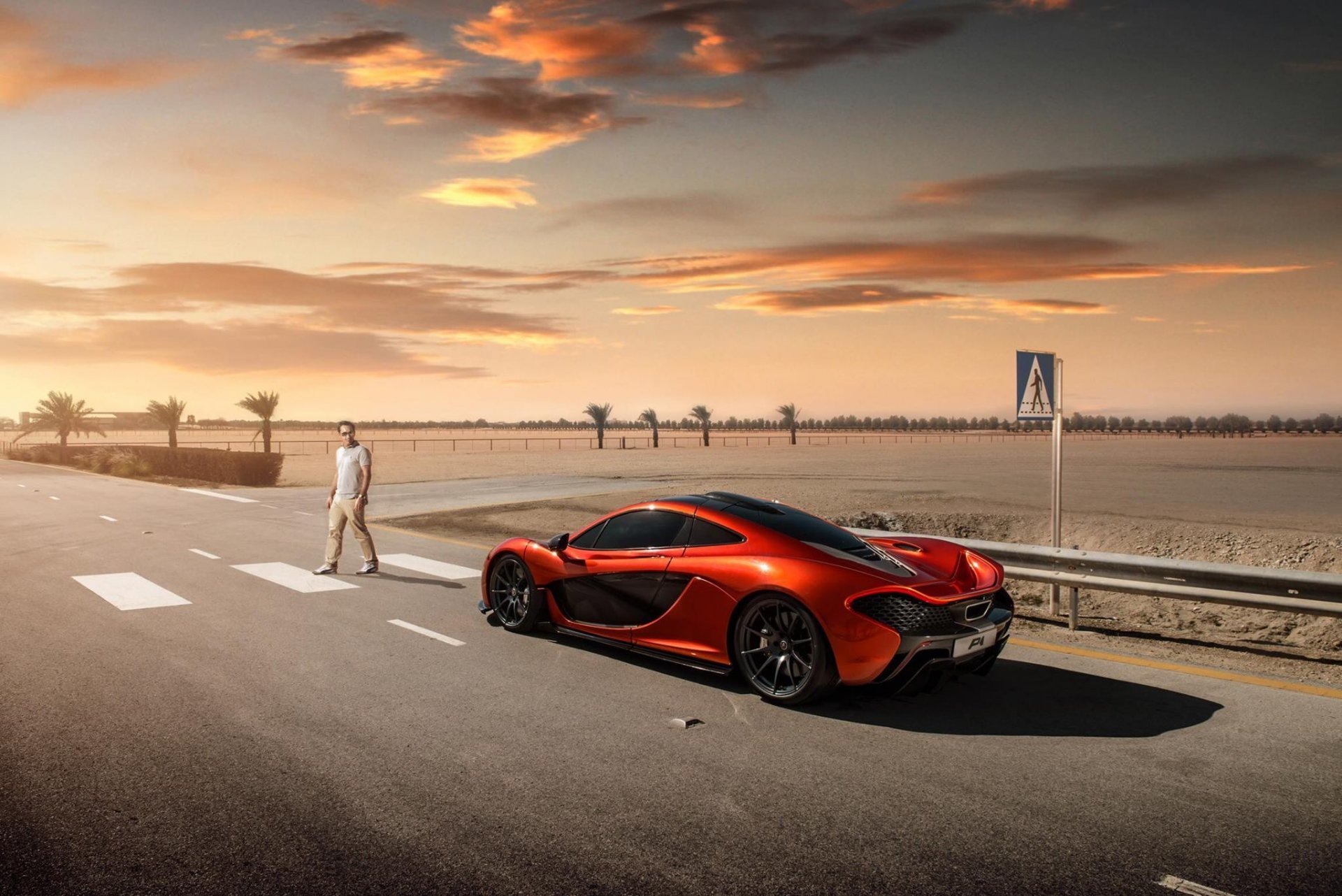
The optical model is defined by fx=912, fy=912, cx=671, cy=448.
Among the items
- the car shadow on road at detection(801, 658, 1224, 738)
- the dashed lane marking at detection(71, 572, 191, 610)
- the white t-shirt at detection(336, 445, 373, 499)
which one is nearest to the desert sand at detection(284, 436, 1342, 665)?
the car shadow on road at detection(801, 658, 1224, 738)

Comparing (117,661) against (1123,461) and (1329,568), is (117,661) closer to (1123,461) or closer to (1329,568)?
(1329,568)

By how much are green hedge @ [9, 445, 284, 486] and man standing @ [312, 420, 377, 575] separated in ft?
59.1

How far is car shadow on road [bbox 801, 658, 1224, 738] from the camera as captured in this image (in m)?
5.64

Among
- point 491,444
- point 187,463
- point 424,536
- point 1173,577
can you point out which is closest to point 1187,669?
point 1173,577

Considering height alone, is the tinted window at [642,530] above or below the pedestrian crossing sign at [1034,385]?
below

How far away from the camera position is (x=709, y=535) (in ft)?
21.6

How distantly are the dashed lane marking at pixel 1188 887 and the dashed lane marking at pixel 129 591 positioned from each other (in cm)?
947

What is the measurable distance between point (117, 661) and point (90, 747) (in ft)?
7.43

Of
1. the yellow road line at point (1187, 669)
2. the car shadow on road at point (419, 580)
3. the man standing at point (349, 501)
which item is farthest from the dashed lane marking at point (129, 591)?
the yellow road line at point (1187, 669)

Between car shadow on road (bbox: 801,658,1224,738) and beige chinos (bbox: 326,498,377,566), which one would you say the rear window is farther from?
beige chinos (bbox: 326,498,377,566)

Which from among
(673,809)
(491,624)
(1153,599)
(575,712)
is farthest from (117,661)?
(1153,599)

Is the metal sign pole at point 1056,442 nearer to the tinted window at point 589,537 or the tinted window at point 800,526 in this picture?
the tinted window at point 800,526

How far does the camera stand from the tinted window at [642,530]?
22.6 ft

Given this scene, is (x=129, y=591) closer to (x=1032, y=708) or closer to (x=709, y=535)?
(x=709, y=535)
